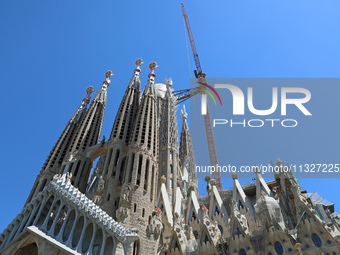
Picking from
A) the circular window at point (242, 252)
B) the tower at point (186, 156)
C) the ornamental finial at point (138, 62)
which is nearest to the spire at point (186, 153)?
the tower at point (186, 156)

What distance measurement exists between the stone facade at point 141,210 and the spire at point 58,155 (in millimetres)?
126

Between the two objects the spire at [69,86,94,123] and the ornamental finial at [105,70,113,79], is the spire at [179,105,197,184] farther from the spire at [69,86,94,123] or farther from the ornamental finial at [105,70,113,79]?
the spire at [69,86,94,123]

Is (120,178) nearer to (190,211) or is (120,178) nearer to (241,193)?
(190,211)

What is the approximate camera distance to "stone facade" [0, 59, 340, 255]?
18609mm

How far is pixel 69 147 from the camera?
108ft

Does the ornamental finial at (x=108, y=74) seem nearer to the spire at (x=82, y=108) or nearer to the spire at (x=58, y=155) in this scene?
the spire at (x=82, y=108)

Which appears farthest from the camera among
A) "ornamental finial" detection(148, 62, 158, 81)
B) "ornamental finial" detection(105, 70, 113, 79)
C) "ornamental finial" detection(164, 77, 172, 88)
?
"ornamental finial" detection(164, 77, 172, 88)

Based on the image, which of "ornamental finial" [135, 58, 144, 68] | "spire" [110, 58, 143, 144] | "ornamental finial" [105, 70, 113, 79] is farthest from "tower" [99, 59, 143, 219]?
"ornamental finial" [105, 70, 113, 79]

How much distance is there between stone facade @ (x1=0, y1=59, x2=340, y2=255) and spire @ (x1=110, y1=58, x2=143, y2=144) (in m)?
0.11

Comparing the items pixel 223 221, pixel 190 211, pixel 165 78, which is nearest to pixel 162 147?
pixel 190 211

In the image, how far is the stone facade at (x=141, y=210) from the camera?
61.1 feet

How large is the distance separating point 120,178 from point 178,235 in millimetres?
7655

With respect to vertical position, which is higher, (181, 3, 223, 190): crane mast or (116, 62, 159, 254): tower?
(181, 3, 223, 190): crane mast

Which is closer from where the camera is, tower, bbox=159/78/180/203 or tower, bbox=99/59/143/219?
tower, bbox=99/59/143/219
